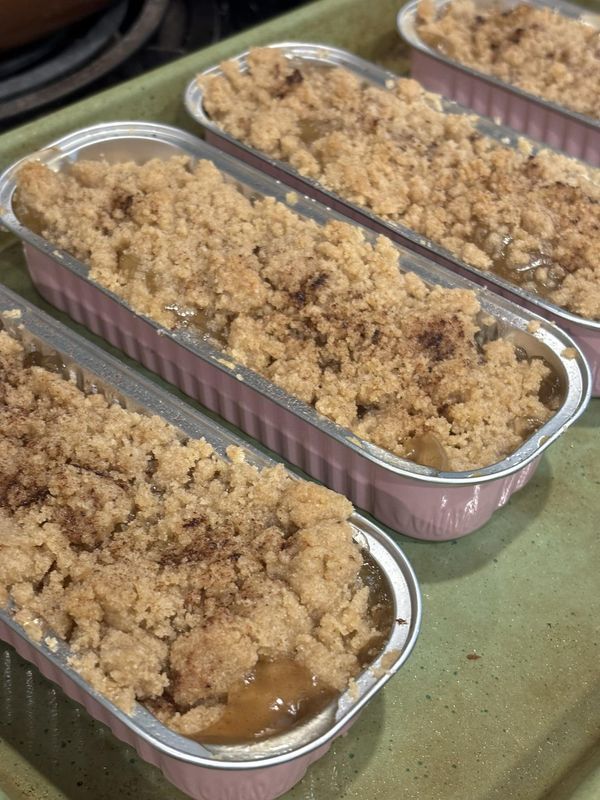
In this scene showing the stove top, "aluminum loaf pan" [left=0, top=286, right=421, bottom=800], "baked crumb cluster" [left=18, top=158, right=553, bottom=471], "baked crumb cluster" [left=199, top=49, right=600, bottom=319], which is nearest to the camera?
"aluminum loaf pan" [left=0, top=286, right=421, bottom=800]

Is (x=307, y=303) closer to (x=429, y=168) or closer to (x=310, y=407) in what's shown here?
(x=310, y=407)

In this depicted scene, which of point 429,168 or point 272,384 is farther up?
point 429,168

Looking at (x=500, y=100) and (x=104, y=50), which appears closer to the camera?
(x=500, y=100)

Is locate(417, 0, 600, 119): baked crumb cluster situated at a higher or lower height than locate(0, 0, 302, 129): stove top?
higher

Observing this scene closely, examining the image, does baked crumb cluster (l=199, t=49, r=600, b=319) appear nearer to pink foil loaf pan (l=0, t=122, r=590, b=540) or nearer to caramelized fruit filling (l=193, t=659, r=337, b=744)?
pink foil loaf pan (l=0, t=122, r=590, b=540)

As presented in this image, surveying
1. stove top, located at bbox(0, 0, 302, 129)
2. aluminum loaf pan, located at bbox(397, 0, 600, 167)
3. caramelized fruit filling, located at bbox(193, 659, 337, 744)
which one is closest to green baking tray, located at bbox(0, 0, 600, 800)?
caramelized fruit filling, located at bbox(193, 659, 337, 744)

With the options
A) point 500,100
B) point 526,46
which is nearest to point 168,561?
point 500,100

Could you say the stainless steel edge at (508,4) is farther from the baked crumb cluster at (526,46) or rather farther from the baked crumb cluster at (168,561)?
the baked crumb cluster at (168,561)
